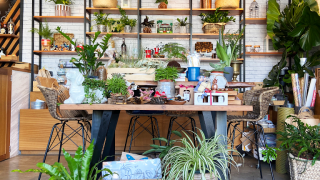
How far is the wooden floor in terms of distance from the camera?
290cm

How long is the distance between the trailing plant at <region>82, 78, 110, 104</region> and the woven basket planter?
191cm

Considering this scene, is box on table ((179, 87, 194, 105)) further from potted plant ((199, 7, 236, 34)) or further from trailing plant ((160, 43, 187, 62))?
potted plant ((199, 7, 236, 34))

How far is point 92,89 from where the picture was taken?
1944 millimetres

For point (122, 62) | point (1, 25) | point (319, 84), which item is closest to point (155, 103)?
point (122, 62)

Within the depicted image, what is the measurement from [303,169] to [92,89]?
208 cm

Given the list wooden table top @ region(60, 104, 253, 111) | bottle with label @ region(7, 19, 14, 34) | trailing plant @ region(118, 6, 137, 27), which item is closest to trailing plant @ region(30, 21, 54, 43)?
bottle with label @ region(7, 19, 14, 34)

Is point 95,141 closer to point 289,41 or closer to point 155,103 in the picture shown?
point 155,103

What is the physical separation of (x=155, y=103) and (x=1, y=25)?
4.52 m

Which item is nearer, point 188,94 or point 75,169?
point 75,169

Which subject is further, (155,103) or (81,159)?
(155,103)

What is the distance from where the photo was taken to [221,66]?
2.24m

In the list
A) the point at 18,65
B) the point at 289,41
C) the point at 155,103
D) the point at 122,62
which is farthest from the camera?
the point at 18,65

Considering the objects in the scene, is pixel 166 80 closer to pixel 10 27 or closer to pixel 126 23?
pixel 126 23

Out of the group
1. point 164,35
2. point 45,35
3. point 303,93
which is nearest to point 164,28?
point 164,35
